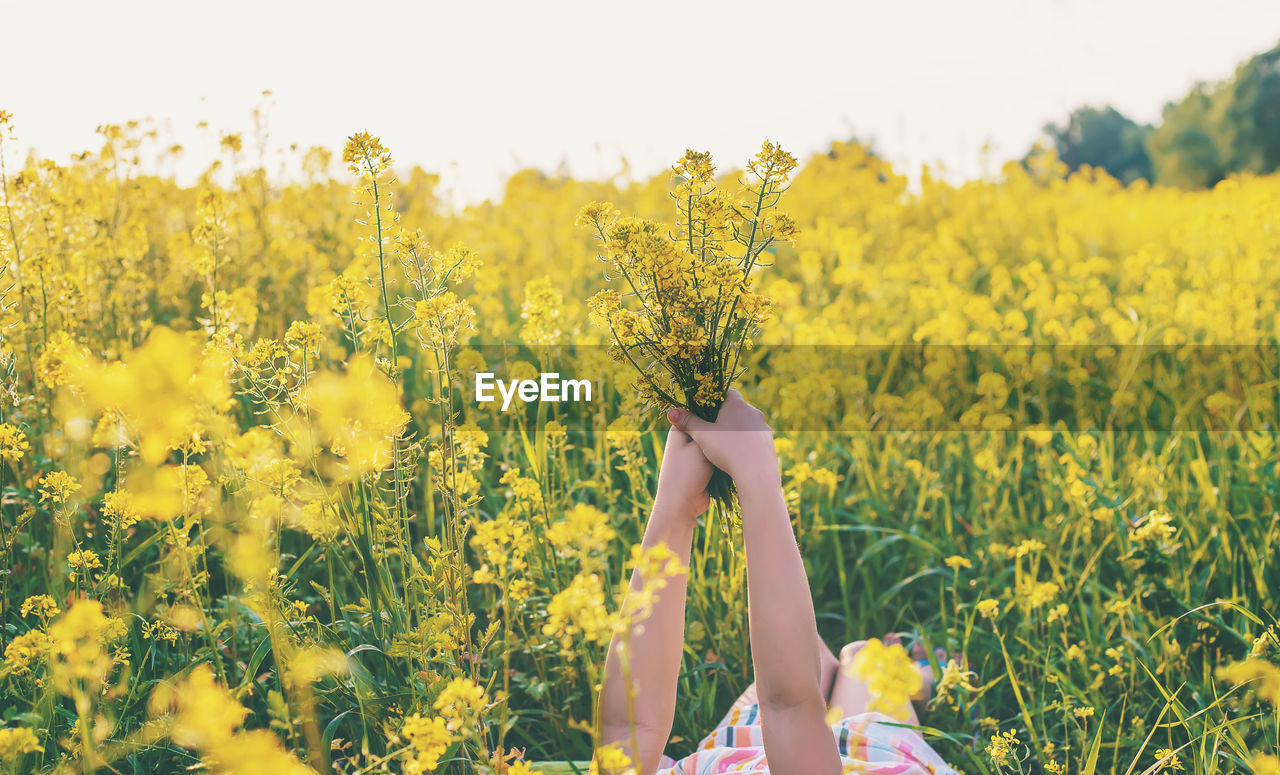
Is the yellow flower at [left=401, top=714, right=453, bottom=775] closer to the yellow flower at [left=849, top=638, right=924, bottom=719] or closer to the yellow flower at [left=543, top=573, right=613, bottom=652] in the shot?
the yellow flower at [left=543, top=573, right=613, bottom=652]

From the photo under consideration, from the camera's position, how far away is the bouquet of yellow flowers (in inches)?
55.1

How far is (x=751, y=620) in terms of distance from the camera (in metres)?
1.42

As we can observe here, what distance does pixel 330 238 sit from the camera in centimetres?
420

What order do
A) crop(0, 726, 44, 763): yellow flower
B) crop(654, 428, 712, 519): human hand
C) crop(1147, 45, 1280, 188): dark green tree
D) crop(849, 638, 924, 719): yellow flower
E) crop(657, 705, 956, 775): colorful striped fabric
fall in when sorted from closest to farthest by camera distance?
crop(849, 638, 924, 719): yellow flower < crop(0, 726, 44, 763): yellow flower < crop(654, 428, 712, 519): human hand < crop(657, 705, 956, 775): colorful striped fabric < crop(1147, 45, 1280, 188): dark green tree

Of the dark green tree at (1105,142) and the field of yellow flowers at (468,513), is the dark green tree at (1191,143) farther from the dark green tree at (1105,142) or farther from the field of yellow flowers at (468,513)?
the field of yellow flowers at (468,513)

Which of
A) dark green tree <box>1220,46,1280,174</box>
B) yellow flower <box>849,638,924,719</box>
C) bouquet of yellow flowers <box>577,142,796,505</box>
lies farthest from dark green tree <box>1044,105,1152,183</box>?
yellow flower <box>849,638,924,719</box>

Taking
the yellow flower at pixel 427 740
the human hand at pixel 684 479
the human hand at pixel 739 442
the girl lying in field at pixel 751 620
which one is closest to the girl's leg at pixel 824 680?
the girl lying in field at pixel 751 620

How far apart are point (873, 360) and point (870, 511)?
120 centimetres

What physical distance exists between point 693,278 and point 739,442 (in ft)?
0.96

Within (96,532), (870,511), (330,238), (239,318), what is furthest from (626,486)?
(330,238)

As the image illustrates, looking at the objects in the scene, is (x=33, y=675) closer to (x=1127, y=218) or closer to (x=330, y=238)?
(x=330, y=238)

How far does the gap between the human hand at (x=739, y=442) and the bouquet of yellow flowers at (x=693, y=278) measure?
29 millimetres
